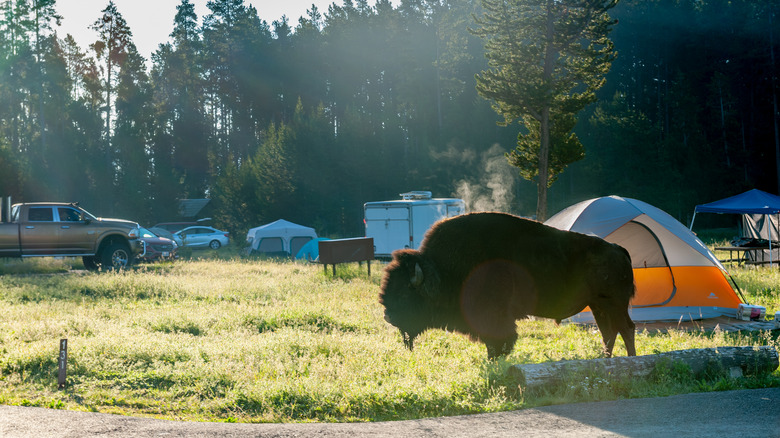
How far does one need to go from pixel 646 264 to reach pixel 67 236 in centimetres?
1748

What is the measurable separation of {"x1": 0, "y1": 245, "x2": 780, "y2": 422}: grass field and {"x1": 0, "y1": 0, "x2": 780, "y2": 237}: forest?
29.9 metres

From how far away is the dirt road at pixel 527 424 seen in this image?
4.90 meters

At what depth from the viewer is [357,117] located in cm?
4988

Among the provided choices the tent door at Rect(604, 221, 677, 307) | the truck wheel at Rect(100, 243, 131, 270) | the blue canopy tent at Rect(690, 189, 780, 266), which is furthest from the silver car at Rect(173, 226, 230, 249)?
the tent door at Rect(604, 221, 677, 307)

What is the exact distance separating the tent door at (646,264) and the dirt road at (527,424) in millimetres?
6229

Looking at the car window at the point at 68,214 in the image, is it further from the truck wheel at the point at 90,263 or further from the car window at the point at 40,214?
the truck wheel at the point at 90,263

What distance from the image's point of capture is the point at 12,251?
19688mm

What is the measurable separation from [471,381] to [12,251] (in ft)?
60.5

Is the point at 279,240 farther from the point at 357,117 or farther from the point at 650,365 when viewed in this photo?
the point at 650,365

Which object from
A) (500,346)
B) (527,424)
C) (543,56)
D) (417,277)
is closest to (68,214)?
(417,277)

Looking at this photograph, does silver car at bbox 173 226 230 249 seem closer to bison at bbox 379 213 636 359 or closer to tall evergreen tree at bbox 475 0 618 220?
tall evergreen tree at bbox 475 0 618 220

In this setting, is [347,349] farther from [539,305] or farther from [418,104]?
[418,104]

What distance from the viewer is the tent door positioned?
38.7 feet

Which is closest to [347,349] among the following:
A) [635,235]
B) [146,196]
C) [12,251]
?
[635,235]
